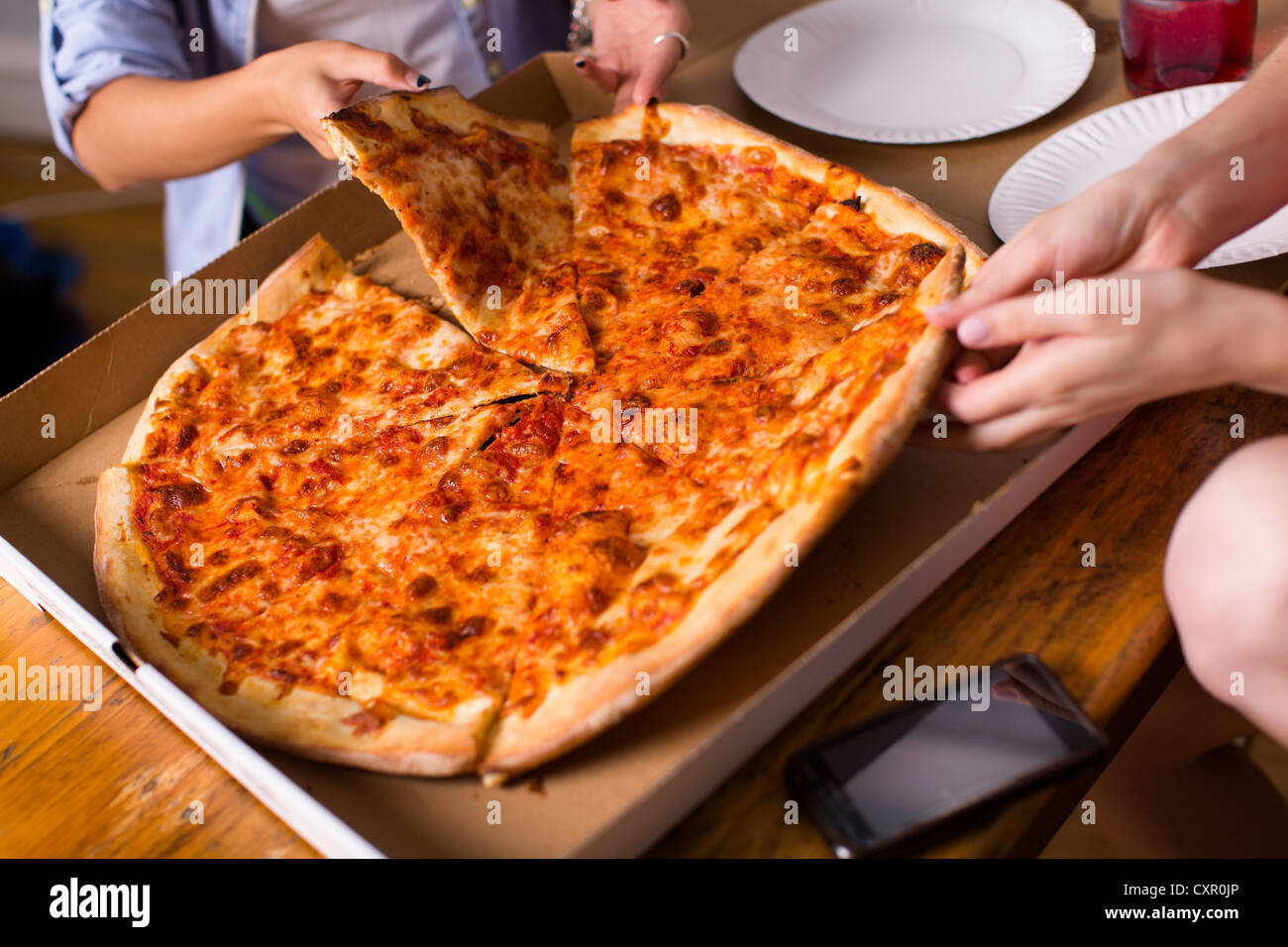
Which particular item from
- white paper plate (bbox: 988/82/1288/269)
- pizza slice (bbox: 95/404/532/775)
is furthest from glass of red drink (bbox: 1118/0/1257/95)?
pizza slice (bbox: 95/404/532/775)

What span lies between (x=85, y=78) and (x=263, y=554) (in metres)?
1.72

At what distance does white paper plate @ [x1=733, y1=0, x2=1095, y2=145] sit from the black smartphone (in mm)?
1696

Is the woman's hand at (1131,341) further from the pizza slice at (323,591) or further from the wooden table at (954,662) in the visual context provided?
the pizza slice at (323,591)

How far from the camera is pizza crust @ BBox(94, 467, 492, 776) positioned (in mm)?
1620

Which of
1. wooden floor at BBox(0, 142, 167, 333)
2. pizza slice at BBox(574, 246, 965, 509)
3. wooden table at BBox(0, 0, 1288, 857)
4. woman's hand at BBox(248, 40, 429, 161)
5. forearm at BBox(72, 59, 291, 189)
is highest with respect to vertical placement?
woman's hand at BBox(248, 40, 429, 161)

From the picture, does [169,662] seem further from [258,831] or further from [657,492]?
[657,492]

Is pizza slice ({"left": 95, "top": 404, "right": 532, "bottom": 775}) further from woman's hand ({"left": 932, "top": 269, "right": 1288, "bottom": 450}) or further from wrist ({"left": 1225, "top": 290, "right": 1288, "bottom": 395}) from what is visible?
wrist ({"left": 1225, "top": 290, "right": 1288, "bottom": 395})

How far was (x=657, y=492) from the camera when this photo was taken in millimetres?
1916

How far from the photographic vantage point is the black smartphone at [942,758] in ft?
4.57

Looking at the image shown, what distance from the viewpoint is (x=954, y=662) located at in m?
1.67

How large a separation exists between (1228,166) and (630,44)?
1.84 m

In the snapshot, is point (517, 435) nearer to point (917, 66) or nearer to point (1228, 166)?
point (1228, 166)

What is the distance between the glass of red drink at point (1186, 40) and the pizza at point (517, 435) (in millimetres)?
916

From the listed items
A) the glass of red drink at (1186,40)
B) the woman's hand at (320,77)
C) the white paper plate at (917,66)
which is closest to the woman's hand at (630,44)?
the white paper plate at (917,66)
